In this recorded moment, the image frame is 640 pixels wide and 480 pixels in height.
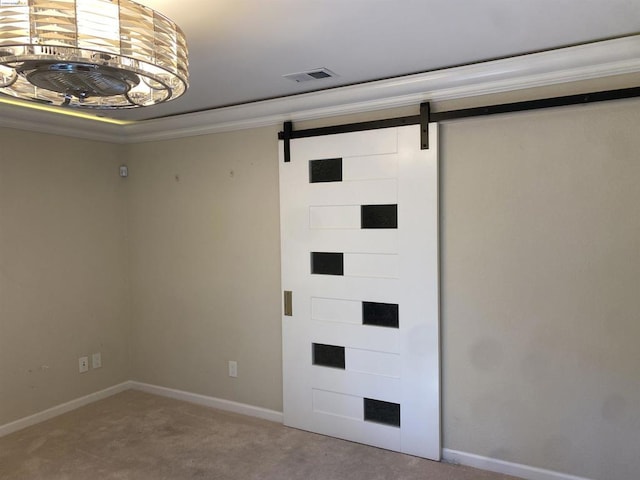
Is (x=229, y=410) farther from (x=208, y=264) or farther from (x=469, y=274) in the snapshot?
(x=469, y=274)

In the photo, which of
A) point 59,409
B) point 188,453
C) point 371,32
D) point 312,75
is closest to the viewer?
point 371,32

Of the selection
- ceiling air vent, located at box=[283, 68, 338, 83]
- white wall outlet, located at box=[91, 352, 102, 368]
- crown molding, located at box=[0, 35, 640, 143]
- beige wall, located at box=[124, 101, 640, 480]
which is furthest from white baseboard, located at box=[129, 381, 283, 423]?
ceiling air vent, located at box=[283, 68, 338, 83]

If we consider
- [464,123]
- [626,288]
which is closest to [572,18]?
[464,123]

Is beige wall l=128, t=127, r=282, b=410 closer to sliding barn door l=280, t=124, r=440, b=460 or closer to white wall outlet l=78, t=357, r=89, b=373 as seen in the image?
sliding barn door l=280, t=124, r=440, b=460

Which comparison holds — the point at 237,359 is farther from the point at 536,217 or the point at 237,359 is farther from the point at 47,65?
the point at 47,65

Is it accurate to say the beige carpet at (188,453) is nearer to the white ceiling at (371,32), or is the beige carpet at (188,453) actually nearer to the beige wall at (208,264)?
the beige wall at (208,264)

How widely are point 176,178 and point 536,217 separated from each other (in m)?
2.81

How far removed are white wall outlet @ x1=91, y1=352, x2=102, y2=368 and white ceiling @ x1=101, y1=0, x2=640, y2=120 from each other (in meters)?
2.53

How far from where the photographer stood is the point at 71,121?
3686 millimetres

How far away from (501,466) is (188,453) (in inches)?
77.5

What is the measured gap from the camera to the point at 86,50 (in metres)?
1.34

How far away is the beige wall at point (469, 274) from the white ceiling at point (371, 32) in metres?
0.50

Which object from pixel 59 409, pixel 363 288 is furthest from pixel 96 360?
pixel 363 288

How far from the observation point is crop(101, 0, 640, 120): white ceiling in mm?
1927
